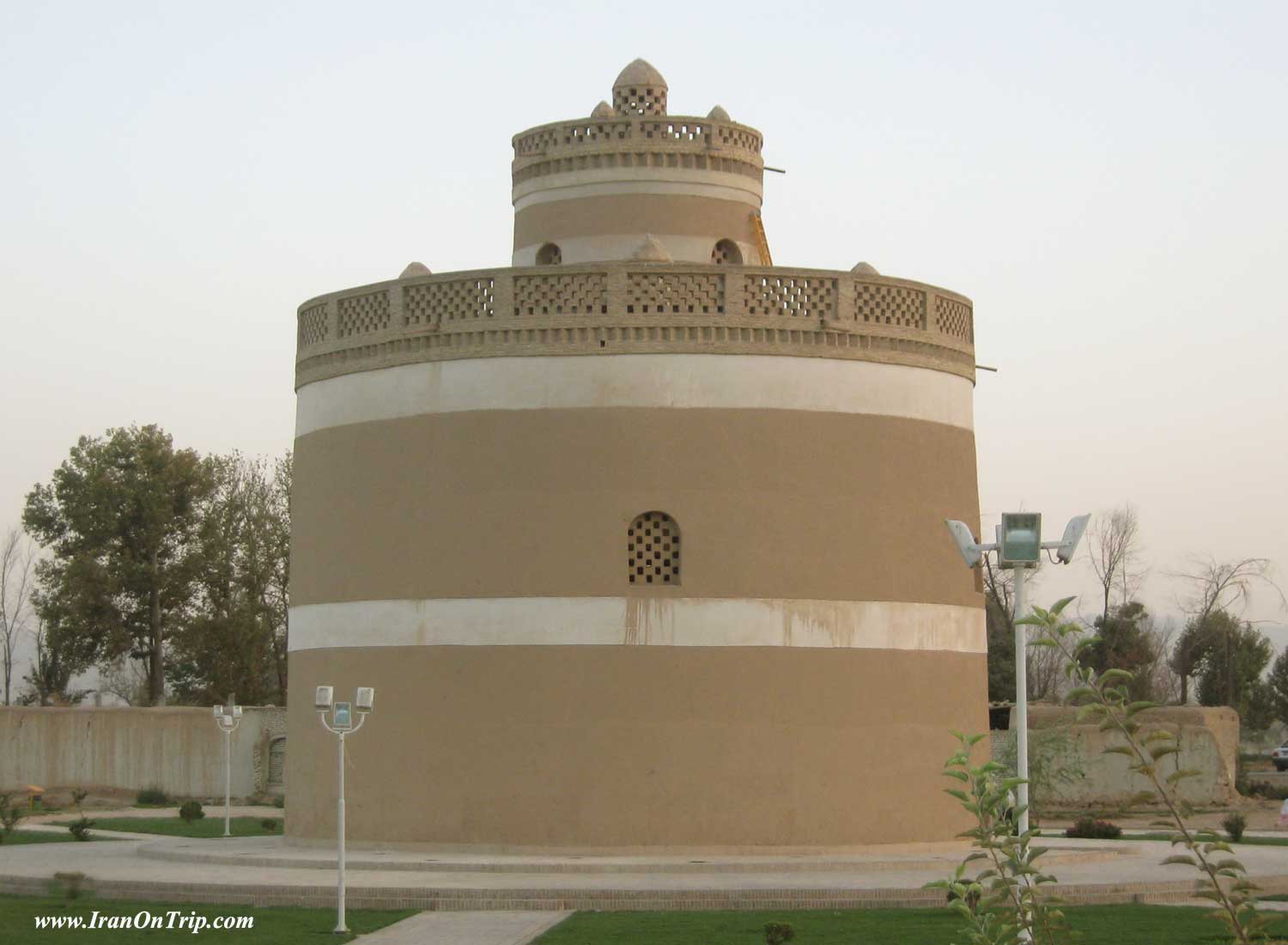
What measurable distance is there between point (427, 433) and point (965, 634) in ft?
20.4

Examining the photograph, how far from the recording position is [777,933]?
1298 centimetres

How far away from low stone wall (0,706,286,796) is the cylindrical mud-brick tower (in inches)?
568

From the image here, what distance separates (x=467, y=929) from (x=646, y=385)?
646cm

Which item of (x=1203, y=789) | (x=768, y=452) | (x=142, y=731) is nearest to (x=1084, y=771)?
(x=1203, y=789)

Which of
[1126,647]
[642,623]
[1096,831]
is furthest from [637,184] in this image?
[1126,647]

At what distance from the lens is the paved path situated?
44.9 feet

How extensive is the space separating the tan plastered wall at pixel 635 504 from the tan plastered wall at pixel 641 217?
11.3 feet

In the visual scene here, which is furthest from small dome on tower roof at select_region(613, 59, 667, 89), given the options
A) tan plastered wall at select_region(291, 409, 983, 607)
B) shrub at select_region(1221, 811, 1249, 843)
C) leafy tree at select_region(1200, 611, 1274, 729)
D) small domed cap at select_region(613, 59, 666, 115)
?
leafy tree at select_region(1200, 611, 1274, 729)

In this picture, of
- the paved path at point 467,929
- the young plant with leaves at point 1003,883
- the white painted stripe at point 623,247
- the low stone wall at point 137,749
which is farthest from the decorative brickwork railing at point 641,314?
the low stone wall at point 137,749

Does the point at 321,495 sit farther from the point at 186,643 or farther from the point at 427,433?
the point at 186,643

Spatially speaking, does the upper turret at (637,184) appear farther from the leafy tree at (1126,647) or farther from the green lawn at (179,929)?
the leafy tree at (1126,647)

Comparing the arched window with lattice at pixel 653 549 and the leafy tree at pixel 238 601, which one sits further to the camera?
the leafy tree at pixel 238 601

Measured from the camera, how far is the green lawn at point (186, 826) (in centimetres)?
2445

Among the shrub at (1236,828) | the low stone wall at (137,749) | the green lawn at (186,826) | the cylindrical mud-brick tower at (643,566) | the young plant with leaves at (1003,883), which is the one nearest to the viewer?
the young plant with leaves at (1003,883)
